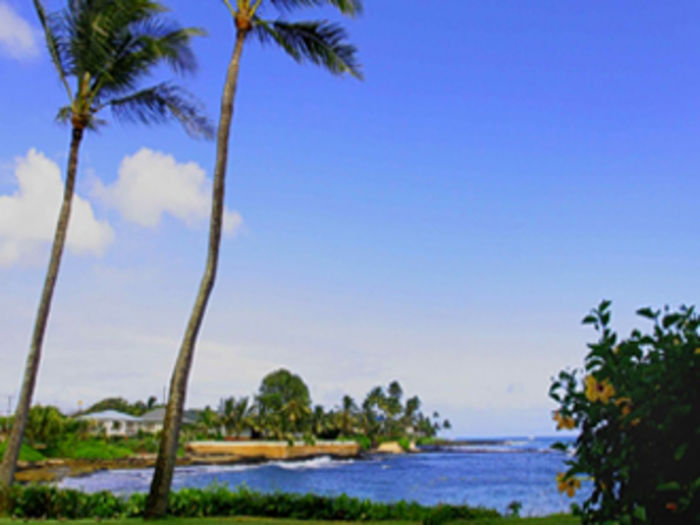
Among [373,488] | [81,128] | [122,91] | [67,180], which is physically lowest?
[373,488]

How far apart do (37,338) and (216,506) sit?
4535mm

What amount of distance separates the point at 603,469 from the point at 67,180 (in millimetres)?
12148

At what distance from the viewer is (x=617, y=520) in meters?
A: 3.25

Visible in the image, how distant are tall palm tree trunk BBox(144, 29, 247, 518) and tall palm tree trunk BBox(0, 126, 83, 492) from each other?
3.33 m

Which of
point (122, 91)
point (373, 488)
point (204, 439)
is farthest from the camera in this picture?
point (204, 439)

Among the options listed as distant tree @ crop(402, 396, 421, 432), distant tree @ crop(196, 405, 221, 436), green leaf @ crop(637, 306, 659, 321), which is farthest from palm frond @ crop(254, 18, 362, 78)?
distant tree @ crop(402, 396, 421, 432)

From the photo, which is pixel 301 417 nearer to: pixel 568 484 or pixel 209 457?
pixel 209 457

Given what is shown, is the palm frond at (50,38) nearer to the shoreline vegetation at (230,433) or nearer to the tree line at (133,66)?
the tree line at (133,66)

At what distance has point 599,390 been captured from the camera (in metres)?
3.41

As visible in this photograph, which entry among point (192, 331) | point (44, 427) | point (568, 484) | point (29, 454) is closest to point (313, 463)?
point (44, 427)

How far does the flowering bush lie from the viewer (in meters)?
3.25

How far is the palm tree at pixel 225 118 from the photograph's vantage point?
32.3ft

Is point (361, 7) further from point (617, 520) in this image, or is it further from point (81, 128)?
point (617, 520)

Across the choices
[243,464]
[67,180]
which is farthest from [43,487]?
[243,464]
